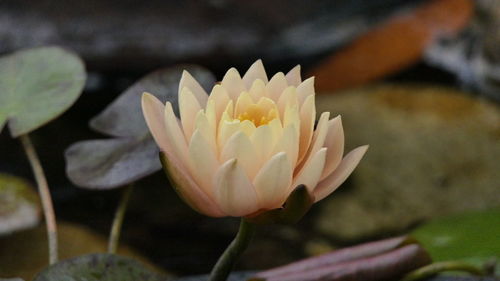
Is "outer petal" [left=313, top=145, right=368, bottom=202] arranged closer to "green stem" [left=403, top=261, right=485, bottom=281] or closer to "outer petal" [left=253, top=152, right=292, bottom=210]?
"outer petal" [left=253, top=152, right=292, bottom=210]

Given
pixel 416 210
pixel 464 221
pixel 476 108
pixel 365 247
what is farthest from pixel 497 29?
pixel 365 247

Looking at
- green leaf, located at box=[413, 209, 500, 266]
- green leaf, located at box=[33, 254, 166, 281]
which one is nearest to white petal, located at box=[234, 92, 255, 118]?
green leaf, located at box=[33, 254, 166, 281]

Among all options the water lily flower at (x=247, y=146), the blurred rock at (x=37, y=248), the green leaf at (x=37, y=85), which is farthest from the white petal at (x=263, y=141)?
the blurred rock at (x=37, y=248)

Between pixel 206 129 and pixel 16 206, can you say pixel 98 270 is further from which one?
pixel 16 206

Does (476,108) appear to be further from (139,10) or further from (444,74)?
(139,10)

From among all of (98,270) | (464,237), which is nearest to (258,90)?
(98,270)
